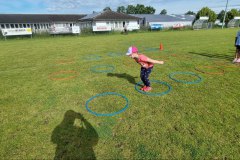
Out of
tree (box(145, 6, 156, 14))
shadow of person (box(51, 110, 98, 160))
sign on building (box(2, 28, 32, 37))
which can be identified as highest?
tree (box(145, 6, 156, 14))

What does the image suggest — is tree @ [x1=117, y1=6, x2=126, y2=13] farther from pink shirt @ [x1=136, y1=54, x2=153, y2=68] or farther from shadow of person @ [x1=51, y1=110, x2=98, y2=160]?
shadow of person @ [x1=51, y1=110, x2=98, y2=160]

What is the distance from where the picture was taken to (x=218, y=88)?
522 centimetres

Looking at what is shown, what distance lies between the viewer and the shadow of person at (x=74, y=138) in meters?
2.82

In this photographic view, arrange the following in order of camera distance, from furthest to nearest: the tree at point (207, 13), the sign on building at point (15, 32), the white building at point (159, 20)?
the tree at point (207, 13)
the white building at point (159, 20)
the sign on building at point (15, 32)

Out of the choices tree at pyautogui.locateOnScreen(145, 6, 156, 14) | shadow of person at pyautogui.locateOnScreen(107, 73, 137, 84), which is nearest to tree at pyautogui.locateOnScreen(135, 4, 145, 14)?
tree at pyautogui.locateOnScreen(145, 6, 156, 14)

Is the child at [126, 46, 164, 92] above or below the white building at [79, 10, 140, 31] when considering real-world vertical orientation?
below

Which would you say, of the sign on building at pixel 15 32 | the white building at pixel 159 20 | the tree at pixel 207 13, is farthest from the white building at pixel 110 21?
the tree at pixel 207 13

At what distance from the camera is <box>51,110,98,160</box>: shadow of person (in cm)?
282

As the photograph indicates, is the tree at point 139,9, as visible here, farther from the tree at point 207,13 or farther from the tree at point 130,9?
the tree at point 207,13

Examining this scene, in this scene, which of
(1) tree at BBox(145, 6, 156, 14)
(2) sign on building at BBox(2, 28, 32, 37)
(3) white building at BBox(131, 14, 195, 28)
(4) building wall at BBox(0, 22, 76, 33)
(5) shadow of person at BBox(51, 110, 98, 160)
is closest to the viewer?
(5) shadow of person at BBox(51, 110, 98, 160)

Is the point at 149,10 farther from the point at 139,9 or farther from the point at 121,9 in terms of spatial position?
the point at 121,9

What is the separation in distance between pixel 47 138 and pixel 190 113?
3.22 meters

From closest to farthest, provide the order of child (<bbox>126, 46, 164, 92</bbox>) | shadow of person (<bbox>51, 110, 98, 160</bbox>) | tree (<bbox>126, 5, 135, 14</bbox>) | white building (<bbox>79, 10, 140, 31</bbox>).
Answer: shadow of person (<bbox>51, 110, 98, 160</bbox>) → child (<bbox>126, 46, 164, 92</bbox>) → white building (<bbox>79, 10, 140, 31</bbox>) → tree (<bbox>126, 5, 135, 14</bbox>)

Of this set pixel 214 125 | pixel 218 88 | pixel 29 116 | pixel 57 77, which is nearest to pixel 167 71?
pixel 218 88
